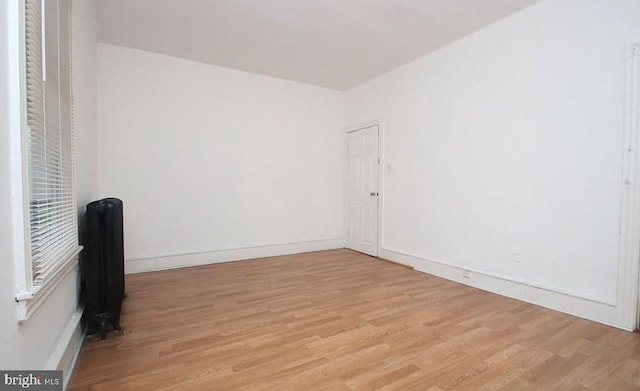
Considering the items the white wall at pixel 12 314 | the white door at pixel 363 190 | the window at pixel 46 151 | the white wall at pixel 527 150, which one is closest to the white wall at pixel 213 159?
the white door at pixel 363 190

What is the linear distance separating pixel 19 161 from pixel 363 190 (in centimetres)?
458

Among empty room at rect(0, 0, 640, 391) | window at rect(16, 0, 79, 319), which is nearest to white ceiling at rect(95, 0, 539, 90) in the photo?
empty room at rect(0, 0, 640, 391)

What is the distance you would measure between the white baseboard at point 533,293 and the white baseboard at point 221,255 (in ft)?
6.05

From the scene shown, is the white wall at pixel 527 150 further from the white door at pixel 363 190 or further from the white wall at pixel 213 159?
the white wall at pixel 213 159

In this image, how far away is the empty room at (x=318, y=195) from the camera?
1710 millimetres

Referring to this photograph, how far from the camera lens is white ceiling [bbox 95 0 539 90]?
9.79ft

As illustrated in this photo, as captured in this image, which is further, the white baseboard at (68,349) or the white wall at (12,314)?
the white baseboard at (68,349)

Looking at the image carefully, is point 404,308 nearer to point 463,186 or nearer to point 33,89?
point 463,186

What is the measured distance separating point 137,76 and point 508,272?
204 inches

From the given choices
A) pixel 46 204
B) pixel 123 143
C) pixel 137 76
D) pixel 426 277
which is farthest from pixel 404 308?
pixel 137 76

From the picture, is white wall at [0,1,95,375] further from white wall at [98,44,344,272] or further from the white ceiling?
white wall at [98,44,344,272]

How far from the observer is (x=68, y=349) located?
179 centimetres

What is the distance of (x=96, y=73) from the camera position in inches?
145

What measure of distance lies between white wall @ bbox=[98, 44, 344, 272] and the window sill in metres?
2.32
